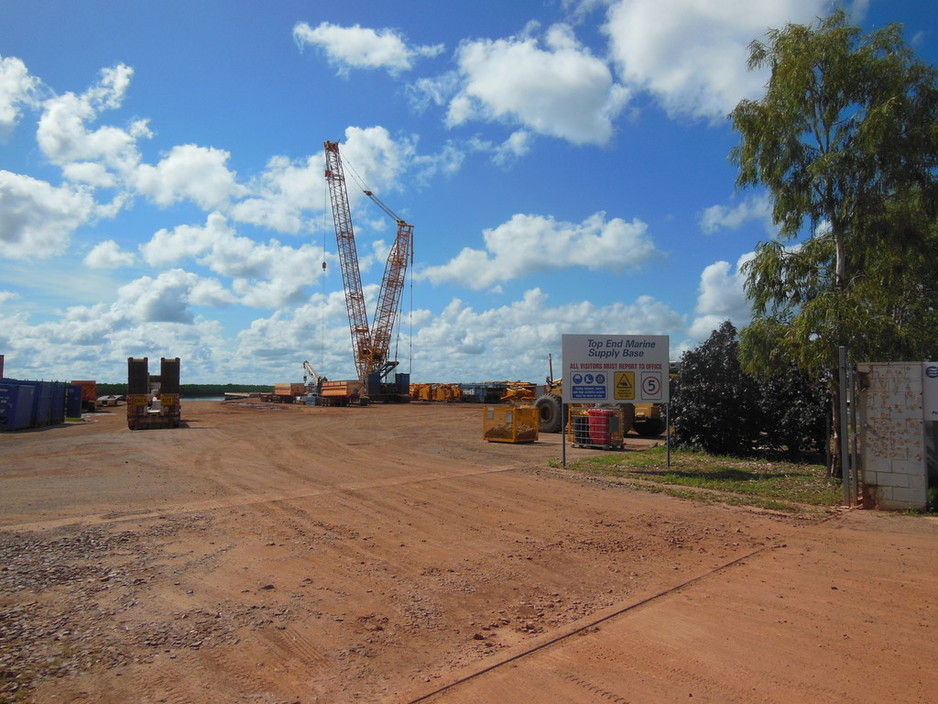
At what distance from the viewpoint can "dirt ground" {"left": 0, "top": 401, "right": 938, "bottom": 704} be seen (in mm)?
4316

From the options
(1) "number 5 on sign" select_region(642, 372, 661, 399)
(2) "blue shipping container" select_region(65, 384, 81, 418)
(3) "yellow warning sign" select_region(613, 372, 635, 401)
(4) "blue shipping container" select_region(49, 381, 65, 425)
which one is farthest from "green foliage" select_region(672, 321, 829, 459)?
(2) "blue shipping container" select_region(65, 384, 81, 418)

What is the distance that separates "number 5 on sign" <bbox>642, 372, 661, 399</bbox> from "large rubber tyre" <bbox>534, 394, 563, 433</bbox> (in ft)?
37.2

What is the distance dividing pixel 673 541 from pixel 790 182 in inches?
351

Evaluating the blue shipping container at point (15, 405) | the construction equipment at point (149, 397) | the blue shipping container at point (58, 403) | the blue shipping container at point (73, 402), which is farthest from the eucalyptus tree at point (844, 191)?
the blue shipping container at point (73, 402)

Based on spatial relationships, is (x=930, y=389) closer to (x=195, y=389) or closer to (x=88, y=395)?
(x=88, y=395)

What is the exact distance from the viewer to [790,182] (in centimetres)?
1360

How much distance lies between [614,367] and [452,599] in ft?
34.1

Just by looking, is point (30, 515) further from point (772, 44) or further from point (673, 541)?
point (772, 44)

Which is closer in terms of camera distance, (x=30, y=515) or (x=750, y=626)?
(x=750, y=626)

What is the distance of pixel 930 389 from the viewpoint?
9797 millimetres

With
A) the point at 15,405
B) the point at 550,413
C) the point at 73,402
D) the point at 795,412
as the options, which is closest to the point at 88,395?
the point at 73,402

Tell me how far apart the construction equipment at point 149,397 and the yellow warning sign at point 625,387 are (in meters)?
21.2

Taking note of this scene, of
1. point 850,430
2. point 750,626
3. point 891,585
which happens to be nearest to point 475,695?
point 750,626

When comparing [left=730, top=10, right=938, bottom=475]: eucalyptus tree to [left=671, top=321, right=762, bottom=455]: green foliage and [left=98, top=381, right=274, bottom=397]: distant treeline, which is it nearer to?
[left=671, top=321, right=762, bottom=455]: green foliage
